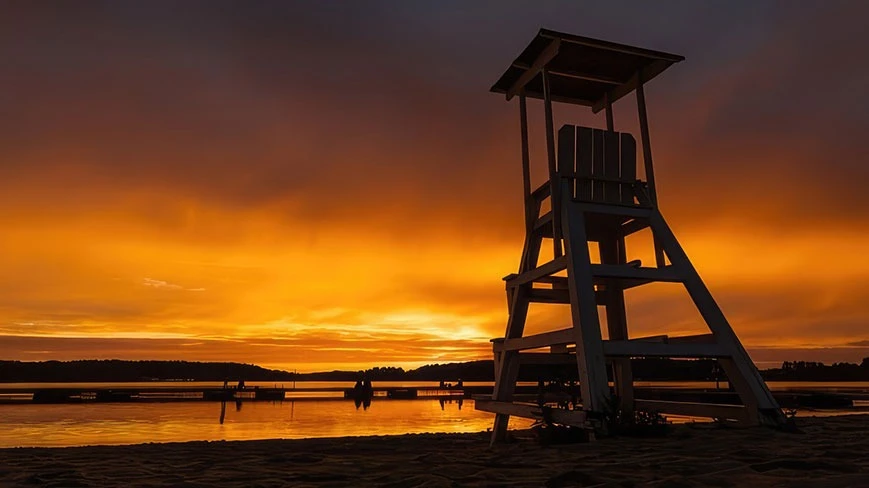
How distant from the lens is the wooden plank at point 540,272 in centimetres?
731

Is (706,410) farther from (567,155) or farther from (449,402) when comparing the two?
(449,402)

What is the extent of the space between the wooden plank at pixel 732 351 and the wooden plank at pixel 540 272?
155cm

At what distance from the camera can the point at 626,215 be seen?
26.0 ft

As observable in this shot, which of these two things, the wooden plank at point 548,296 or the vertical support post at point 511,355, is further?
the wooden plank at point 548,296

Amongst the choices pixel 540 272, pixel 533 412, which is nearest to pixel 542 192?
pixel 540 272

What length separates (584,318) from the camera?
6629 millimetres

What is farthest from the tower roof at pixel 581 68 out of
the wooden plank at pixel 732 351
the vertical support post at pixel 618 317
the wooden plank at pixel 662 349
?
the wooden plank at pixel 662 349

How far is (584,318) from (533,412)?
4.18ft

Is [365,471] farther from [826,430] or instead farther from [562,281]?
[826,430]

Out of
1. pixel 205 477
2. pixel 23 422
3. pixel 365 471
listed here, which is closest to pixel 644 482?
pixel 365 471

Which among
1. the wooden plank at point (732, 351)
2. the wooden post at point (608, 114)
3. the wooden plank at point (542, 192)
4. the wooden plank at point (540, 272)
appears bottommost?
the wooden plank at point (732, 351)

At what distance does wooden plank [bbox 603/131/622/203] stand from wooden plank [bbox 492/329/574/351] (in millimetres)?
2199

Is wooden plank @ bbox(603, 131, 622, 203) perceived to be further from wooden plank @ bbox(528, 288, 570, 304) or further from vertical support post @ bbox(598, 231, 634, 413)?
wooden plank @ bbox(528, 288, 570, 304)

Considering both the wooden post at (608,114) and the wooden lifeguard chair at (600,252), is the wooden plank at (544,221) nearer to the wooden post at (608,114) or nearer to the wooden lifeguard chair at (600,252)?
the wooden lifeguard chair at (600,252)
